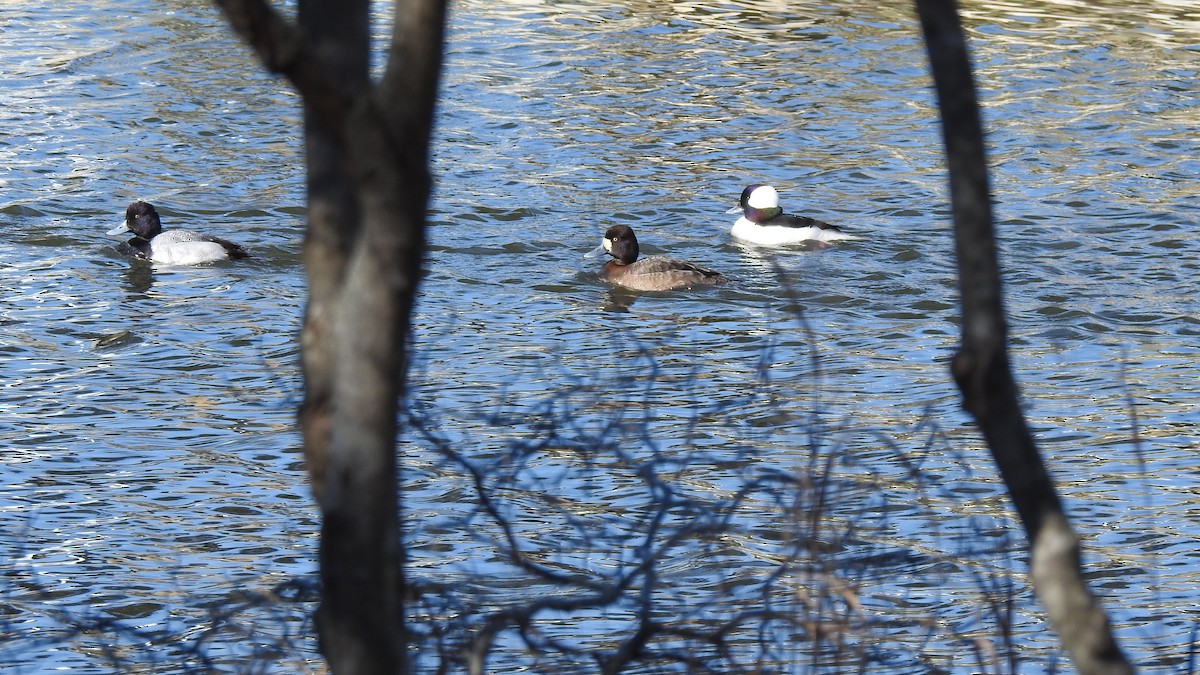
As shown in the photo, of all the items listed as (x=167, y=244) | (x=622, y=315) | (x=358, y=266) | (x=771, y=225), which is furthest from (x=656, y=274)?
(x=358, y=266)

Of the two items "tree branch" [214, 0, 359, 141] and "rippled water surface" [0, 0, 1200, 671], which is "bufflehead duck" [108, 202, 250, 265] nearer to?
"rippled water surface" [0, 0, 1200, 671]

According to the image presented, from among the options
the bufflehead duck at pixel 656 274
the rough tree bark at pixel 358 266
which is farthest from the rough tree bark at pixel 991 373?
the bufflehead duck at pixel 656 274

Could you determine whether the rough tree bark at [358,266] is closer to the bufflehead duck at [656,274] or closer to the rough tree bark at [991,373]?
the rough tree bark at [991,373]

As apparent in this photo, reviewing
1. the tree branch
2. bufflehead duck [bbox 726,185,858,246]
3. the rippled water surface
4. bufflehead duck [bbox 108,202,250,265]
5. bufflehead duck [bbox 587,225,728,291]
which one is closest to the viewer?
the tree branch

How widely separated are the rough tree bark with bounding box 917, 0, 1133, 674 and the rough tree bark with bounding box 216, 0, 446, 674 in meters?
0.69

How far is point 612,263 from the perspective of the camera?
11.9 metres

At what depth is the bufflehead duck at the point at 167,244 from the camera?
11.9m

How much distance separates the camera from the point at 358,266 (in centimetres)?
221

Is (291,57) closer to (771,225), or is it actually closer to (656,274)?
(656,274)

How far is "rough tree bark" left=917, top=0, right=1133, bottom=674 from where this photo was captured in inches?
83.9

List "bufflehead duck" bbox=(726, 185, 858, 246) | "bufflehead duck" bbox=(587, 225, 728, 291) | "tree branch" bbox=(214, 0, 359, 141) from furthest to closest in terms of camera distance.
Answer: "bufflehead duck" bbox=(726, 185, 858, 246) → "bufflehead duck" bbox=(587, 225, 728, 291) → "tree branch" bbox=(214, 0, 359, 141)

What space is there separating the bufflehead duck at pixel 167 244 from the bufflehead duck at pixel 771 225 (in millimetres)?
3914

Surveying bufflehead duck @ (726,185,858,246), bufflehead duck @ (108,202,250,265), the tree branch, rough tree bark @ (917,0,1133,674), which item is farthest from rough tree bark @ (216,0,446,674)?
bufflehead duck @ (726,185,858,246)

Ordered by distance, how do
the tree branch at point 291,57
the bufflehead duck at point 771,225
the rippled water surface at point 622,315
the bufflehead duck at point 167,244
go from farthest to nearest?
the bufflehead duck at point 771,225, the bufflehead duck at point 167,244, the rippled water surface at point 622,315, the tree branch at point 291,57
